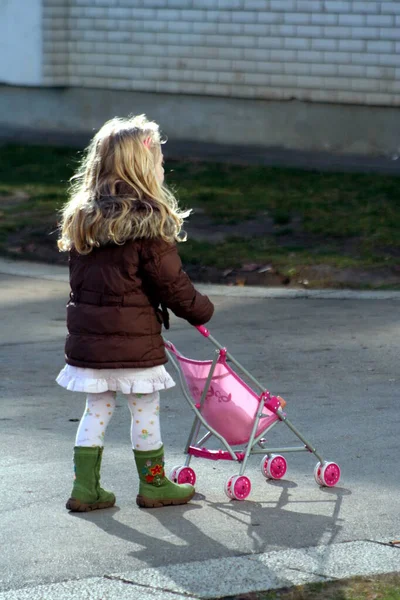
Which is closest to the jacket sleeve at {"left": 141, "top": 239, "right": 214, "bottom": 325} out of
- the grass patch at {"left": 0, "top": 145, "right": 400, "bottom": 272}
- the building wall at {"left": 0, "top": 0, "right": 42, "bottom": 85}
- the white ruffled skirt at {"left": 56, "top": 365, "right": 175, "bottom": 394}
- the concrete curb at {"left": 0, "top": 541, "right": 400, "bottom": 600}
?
the white ruffled skirt at {"left": 56, "top": 365, "right": 175, "bottom": 394}

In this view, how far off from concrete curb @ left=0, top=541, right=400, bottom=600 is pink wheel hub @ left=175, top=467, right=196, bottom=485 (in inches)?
37.5

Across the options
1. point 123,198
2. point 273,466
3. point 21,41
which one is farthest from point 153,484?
point 21,41

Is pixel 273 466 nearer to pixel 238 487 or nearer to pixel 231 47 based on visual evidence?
pixel 238 487

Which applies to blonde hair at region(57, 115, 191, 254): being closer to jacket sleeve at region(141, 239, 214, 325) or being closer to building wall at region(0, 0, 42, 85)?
jacket sleeve at region(141, 239, 214, 325)

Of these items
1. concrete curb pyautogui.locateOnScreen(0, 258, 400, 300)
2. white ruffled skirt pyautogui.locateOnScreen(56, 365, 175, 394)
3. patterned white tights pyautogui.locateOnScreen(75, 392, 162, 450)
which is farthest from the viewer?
concrete curb pyautogui.locateOnScreen(0, 258, 400, 300)

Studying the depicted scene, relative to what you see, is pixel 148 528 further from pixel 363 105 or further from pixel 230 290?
pixel 363 105

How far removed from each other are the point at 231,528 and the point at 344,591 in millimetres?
854

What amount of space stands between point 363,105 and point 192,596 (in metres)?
12.8

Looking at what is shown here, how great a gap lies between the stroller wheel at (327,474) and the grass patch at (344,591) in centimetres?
118

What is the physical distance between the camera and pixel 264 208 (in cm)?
1337

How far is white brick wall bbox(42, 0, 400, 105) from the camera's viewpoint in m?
15.6

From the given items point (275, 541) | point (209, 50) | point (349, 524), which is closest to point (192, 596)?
point (275, 541)

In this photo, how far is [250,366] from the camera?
761 cm

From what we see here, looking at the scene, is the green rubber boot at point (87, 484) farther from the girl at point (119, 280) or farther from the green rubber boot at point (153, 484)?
the green rubber boot at point (153, 484)
